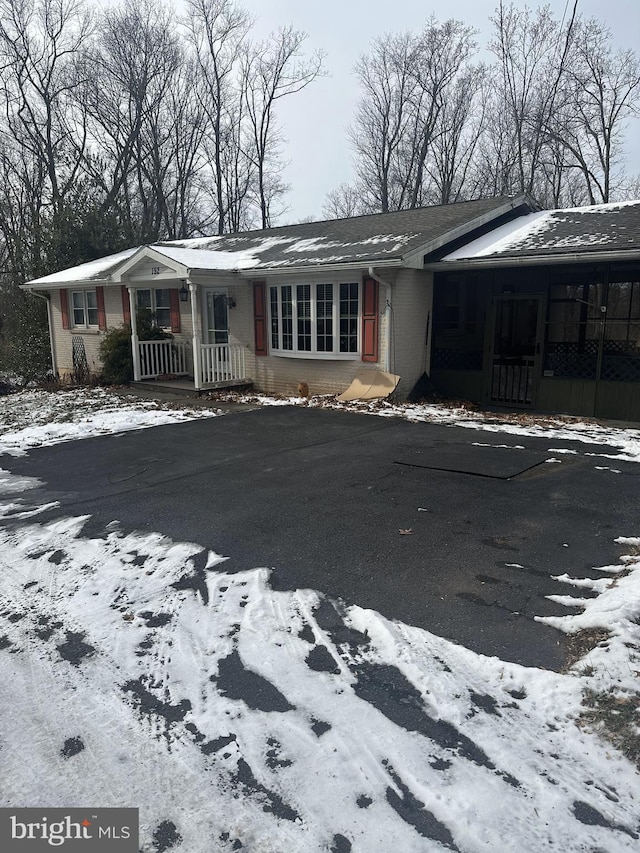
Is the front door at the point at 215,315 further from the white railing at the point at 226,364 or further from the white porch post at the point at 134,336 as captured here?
the white porch post at the point at 134,336

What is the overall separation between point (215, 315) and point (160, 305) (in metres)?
2.29

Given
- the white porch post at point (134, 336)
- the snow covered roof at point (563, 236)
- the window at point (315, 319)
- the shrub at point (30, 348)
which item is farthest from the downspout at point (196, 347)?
the shrub at point (30, 348)

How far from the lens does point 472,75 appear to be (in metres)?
27.0

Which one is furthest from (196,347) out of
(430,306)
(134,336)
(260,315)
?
(430,306)

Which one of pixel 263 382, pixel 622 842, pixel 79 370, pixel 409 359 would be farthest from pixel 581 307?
pixel 79 370

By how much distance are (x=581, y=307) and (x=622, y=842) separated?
9.56m

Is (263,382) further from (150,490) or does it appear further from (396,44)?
(396,44)

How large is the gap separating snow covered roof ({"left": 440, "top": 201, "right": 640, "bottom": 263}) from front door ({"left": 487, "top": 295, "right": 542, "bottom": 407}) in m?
1.01

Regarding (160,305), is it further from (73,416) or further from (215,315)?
(73,416)

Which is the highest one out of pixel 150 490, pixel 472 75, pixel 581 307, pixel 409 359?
pixel 472 75

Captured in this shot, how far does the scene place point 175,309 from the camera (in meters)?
14.8

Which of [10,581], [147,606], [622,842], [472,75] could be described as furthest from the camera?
[472,75]

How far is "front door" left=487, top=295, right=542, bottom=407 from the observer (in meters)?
11.0

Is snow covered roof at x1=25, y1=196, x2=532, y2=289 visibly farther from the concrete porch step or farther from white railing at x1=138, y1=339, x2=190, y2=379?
the concrete porch step
